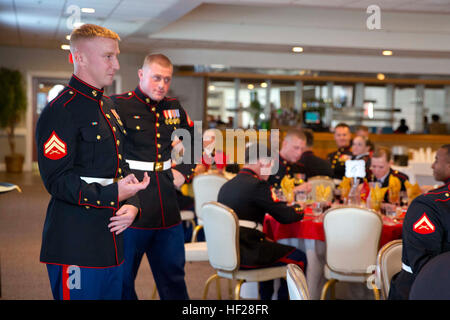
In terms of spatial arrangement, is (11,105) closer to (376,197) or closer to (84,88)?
(376,197)

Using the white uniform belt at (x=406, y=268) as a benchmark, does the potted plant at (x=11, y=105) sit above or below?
above

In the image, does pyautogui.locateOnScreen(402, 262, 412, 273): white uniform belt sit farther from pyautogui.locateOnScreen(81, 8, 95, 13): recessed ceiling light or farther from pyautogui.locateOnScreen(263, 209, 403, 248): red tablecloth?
pyautogui.locateOnScreen(81, 8, 95, 13): recessed ceiling light

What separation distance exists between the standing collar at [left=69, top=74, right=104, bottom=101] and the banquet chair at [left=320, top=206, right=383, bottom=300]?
243cm

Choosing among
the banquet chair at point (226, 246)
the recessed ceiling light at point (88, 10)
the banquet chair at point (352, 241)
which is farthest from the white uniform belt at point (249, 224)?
the recessed ceiling light at point (88, 10)

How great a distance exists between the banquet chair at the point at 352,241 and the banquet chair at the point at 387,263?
0.93m

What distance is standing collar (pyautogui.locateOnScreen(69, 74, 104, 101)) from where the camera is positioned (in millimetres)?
2229

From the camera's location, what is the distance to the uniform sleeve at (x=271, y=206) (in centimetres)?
443

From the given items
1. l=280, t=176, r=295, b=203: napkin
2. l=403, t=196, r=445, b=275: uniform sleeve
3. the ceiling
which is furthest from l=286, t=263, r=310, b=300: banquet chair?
the ceiling

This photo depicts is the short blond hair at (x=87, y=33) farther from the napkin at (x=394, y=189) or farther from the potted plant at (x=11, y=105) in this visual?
the potted plant at (x=11, y=105)

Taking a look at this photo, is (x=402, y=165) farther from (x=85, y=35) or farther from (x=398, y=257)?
(x=85, y=35)

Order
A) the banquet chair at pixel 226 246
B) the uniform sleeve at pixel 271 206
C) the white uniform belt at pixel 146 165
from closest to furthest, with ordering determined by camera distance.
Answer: the white uniform belt at pixel 146 165 < the banquet chair at pixel 226 246 < the uniform sleeve at pixel 271 206

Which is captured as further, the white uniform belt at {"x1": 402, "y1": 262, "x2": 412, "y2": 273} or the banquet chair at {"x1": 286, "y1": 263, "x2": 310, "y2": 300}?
Answer: the white uniform belt at {"x1": 402, "y1": 262, "x2": 412, "y2": 273}

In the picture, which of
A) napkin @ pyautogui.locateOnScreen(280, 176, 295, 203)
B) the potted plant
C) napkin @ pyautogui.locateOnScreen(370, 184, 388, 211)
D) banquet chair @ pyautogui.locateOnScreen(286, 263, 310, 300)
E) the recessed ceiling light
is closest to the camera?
banquet chair @ pyautogui.locateOnScreen(286, 263, 310, 300)

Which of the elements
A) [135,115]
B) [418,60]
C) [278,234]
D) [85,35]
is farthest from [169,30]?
[85,35]
